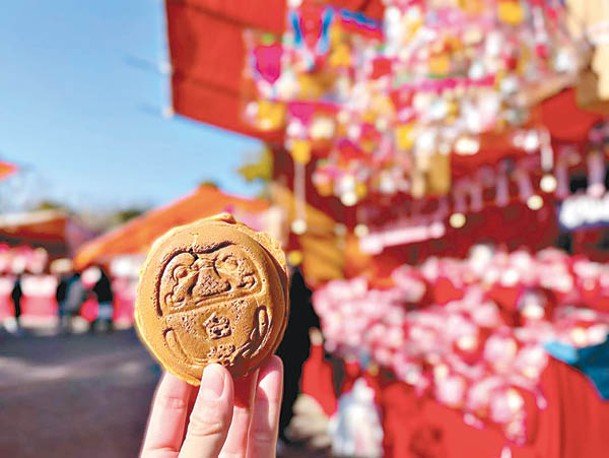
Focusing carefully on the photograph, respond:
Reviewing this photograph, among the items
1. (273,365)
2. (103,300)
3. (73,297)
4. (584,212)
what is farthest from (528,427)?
(73,297)

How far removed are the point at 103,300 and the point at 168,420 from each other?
14.1 m

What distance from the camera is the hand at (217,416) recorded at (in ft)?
3.57

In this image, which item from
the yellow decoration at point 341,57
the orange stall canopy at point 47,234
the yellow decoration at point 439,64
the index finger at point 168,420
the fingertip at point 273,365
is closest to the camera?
the index finger at point 168,420

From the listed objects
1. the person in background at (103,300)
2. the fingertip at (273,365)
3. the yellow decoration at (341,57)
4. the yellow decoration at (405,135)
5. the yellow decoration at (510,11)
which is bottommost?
the person in background at (103,300)

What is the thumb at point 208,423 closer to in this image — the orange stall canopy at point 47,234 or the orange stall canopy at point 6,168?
the orange stall canopy at point 6,168

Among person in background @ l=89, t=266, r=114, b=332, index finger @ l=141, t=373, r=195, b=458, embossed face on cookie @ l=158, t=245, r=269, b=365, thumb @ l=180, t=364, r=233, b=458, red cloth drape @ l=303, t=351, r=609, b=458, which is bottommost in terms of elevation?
person in background @ l=89, t=266, r=114, b=332

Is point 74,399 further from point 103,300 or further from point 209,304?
point 103,300

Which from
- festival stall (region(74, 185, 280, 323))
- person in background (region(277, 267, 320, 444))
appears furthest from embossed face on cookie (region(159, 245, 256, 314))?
festival stall (region(74, 185, 280, 323))

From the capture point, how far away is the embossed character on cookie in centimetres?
130

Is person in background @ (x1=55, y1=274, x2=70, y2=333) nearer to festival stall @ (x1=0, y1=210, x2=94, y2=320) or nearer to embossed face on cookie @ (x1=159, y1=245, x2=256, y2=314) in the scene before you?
festival stall @ (x1=0, y1=210, x2=94, y2=320)

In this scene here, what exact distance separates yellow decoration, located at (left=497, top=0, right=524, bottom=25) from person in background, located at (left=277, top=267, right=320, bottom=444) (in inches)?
105

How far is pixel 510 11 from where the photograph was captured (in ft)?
10.6

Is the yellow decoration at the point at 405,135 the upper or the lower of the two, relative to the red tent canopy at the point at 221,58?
lower

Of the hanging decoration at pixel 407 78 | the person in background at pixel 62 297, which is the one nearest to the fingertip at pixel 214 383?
the hanging decoration at pixel 407 78
